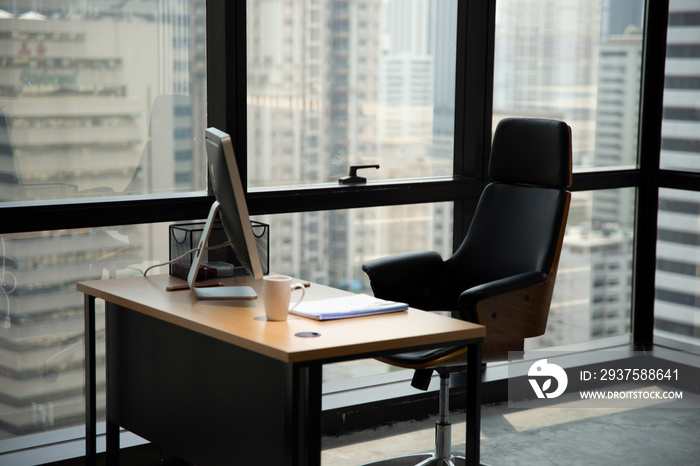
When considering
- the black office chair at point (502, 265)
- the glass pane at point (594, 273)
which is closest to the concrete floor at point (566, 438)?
the black office chair at point (502, 265)

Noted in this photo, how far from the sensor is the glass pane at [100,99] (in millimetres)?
3146

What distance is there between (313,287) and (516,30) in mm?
2005

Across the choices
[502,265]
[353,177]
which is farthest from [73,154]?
[502,265]

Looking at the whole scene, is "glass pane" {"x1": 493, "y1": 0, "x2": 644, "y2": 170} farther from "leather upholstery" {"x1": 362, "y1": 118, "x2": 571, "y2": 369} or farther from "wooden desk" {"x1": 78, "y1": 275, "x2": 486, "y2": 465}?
"wooden desk" {"x1": 78, "y1": 275, "x2": 486, "y2": 465}

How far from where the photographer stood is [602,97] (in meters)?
4.64

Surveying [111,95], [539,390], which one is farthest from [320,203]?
[539,390]

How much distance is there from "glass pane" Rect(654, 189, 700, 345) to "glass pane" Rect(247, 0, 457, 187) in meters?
1.40

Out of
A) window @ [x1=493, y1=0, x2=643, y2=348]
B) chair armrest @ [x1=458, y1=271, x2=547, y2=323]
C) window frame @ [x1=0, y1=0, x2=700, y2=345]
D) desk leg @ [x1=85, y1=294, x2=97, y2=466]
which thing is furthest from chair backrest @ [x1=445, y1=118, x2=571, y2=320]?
desk leg @ [x1=85, y1=294, x2=97, y2=466]

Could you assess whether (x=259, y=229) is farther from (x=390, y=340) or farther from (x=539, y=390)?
(x=539, y=390)

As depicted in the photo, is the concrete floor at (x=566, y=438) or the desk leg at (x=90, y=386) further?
the concrete floor at (x=566, y=438)

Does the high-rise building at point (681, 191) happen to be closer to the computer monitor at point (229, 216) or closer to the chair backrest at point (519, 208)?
the chair backrest at point (519, 208)

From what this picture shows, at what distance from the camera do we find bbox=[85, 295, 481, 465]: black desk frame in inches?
86.8

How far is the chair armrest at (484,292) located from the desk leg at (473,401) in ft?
1.97

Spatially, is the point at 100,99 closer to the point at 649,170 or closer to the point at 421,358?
the point at 421,358
